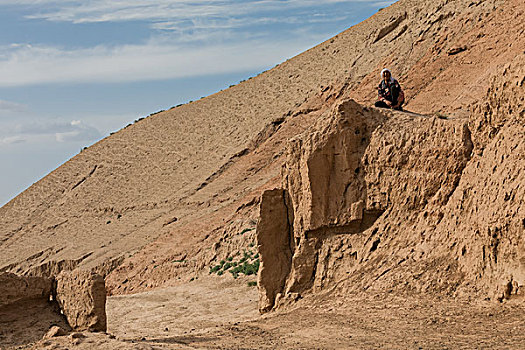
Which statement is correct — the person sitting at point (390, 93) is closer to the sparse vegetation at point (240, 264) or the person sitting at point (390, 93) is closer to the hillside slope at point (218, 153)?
the hillside slope at point (218, 153)

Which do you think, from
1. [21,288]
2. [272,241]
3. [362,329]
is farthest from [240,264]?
[362,329]

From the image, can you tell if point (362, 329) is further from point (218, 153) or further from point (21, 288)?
point (218, 153)

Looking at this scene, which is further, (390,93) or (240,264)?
(240,264)

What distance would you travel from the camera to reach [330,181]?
11.9 metres

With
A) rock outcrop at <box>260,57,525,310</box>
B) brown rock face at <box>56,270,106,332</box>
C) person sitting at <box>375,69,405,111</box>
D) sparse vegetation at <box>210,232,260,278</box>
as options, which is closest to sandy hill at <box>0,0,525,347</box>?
rock outcrop at <box>260,57,525,310</box>

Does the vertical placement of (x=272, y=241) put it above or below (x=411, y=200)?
below

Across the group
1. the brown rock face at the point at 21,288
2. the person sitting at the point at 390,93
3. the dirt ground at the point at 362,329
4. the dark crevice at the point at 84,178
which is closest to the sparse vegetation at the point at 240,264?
the person sitting at the point at 390,93

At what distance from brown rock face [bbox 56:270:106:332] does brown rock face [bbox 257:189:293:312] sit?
3.29m

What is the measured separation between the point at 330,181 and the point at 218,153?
26876 mm

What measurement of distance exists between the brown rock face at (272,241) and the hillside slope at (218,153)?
375 cm

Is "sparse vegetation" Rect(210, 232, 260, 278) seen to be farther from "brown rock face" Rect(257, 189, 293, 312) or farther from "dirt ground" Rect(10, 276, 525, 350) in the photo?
"dirt ground" Rect(10, 276, 525, 350)

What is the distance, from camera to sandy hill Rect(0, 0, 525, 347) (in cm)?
974

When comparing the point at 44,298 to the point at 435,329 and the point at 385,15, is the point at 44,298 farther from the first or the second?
the point at 385,15

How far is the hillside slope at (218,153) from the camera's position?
81.3 ft
